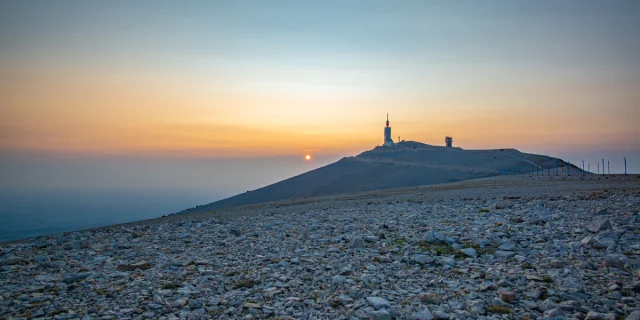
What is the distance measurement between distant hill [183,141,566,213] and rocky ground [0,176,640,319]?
42.4 meters

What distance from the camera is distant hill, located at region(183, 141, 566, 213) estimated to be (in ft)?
208

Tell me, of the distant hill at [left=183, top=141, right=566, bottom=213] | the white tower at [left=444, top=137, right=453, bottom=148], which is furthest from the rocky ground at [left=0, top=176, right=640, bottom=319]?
the white tower at [left=444, top=137, right=453, bottom=148]

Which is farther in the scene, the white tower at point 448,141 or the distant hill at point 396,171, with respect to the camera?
the white tower at point 448,141

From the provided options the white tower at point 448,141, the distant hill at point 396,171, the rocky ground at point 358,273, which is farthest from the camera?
the white tower at point 448,141

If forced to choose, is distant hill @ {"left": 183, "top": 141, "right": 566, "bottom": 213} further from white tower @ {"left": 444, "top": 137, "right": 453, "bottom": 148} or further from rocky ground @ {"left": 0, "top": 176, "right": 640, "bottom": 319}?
rocky ground @ {"left": 0, "top": 176, "right": 640, "bottom": 319}

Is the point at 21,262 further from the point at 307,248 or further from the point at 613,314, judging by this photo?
the point at 613,314

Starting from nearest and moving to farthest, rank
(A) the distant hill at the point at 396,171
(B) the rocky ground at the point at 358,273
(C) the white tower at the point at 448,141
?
(B) the rocky ground at the point at 358,273, (A) the distant hill at the point at 396,171, (C) the white tower at the point at 448,141

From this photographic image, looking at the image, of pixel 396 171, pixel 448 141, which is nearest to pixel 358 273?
pixel 396 171

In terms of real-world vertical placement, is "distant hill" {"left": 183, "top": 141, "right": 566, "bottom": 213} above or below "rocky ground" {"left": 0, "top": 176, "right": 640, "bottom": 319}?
above

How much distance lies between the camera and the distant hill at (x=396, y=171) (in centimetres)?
6341

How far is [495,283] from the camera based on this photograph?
7512 millimetres

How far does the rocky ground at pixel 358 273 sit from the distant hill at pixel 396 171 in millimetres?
42422

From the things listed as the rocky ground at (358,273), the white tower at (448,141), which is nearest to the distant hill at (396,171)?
the white tower at (448,141)

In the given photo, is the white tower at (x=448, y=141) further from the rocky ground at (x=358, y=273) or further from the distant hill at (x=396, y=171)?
the rocky ground at (x=358, y=273)
